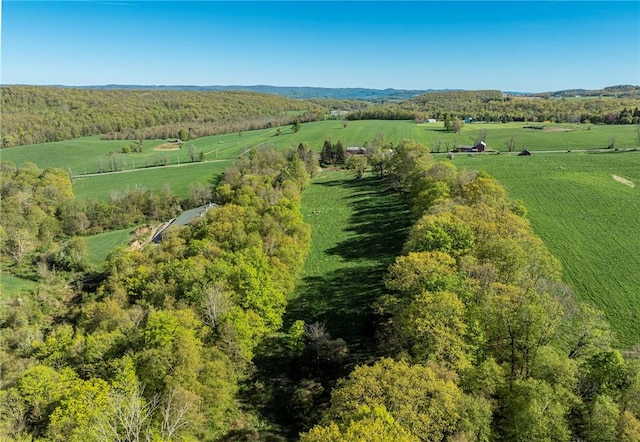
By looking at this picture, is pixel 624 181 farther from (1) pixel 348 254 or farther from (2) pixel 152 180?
(2) pixel 152 180

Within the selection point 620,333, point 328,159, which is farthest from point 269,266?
point 328,159

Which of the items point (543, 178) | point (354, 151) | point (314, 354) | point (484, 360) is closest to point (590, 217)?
point (543, 178)

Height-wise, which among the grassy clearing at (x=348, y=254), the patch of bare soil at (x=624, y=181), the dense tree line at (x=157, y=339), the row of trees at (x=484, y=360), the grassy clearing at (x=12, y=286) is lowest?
the grassy clearing at (x=12, y=286)

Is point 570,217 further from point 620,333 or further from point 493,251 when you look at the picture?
point 493,251

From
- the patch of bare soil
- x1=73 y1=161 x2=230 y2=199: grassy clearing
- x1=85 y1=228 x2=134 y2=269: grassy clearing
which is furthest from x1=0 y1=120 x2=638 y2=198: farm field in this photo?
the patch of bare soil

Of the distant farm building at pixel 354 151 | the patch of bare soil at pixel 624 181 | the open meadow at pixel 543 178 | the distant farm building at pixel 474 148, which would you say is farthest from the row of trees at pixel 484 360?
the distant farm building at pixel 354 151

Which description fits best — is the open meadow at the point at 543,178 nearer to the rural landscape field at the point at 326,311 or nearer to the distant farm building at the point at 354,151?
the rural landscape field at the point at 326,311
